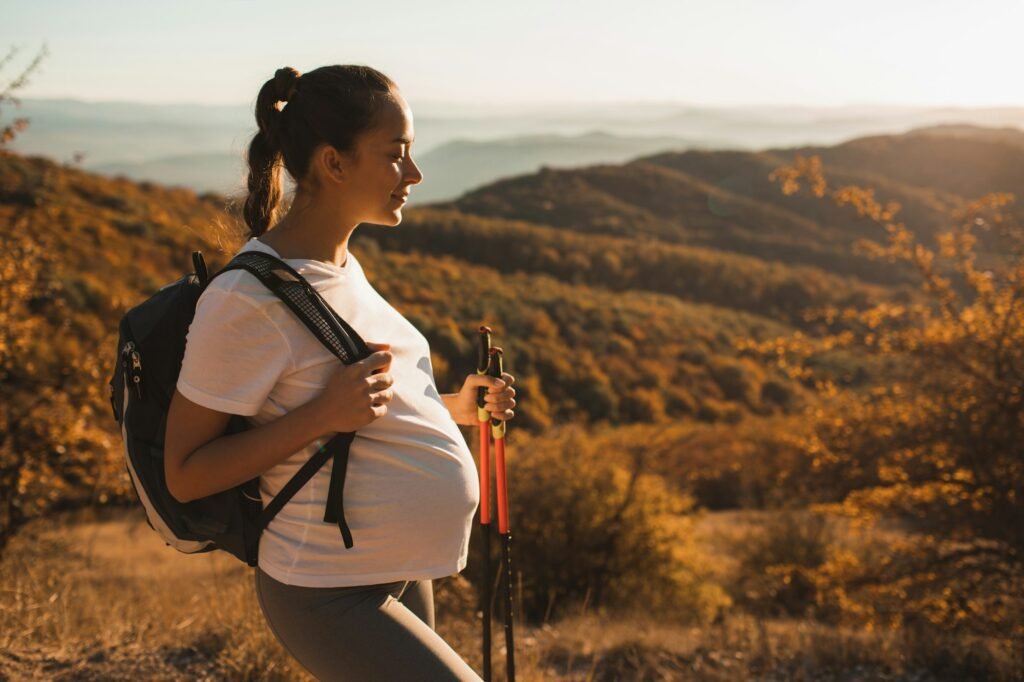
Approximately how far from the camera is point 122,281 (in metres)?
23.7

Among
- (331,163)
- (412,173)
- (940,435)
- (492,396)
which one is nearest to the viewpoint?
(331,163)

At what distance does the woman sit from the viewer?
5.43 feet

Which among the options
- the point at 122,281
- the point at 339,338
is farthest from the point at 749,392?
the point at 339,338

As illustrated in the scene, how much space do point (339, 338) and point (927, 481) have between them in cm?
670

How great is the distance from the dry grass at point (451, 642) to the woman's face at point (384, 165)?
2.30 m

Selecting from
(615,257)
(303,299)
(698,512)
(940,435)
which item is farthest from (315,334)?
(615,257)

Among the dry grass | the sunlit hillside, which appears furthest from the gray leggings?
the dry grass

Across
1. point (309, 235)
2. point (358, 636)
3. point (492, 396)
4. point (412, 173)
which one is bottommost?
point (358, 636)

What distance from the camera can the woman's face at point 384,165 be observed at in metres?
1.88

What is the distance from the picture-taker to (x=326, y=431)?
167 cm

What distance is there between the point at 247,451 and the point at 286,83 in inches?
29.9

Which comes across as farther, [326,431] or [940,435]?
[940,435]

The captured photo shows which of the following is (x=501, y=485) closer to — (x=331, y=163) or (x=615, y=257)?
(x=331, y=163)

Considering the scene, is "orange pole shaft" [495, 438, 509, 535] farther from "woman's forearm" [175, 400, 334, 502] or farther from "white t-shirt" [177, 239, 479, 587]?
"woman's forearm" [175, 400, 334, 502]
